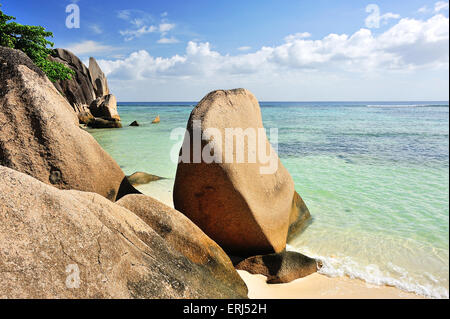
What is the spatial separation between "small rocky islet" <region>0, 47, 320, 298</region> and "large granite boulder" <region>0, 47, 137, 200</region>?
0.01 m

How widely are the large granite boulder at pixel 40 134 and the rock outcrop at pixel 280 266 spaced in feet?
6.41


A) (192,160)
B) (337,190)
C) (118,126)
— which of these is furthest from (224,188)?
Answer: (118,126)

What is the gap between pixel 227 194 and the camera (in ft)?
10.4

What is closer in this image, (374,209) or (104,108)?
(374,209)

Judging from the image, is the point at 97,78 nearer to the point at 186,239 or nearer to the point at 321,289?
the point at 186,239

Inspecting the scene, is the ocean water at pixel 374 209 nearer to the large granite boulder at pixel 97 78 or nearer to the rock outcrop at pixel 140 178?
the rock outcrop at pixel 140 178

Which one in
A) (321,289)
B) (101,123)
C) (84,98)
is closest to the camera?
(321,289)

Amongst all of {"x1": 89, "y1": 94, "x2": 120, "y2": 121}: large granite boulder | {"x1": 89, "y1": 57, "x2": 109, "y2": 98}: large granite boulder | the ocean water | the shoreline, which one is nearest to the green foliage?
the ocean water

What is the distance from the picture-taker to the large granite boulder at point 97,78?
2500 centimetres

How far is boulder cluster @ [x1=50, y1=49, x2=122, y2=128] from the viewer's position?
20062 mm

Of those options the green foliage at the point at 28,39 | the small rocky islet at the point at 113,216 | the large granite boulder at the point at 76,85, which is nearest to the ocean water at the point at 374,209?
the small rocky islet at the point at 113,216

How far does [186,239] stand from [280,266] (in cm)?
119

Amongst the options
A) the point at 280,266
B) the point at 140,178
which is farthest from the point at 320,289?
the point at 140,178

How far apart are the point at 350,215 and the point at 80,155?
419 centimetres
